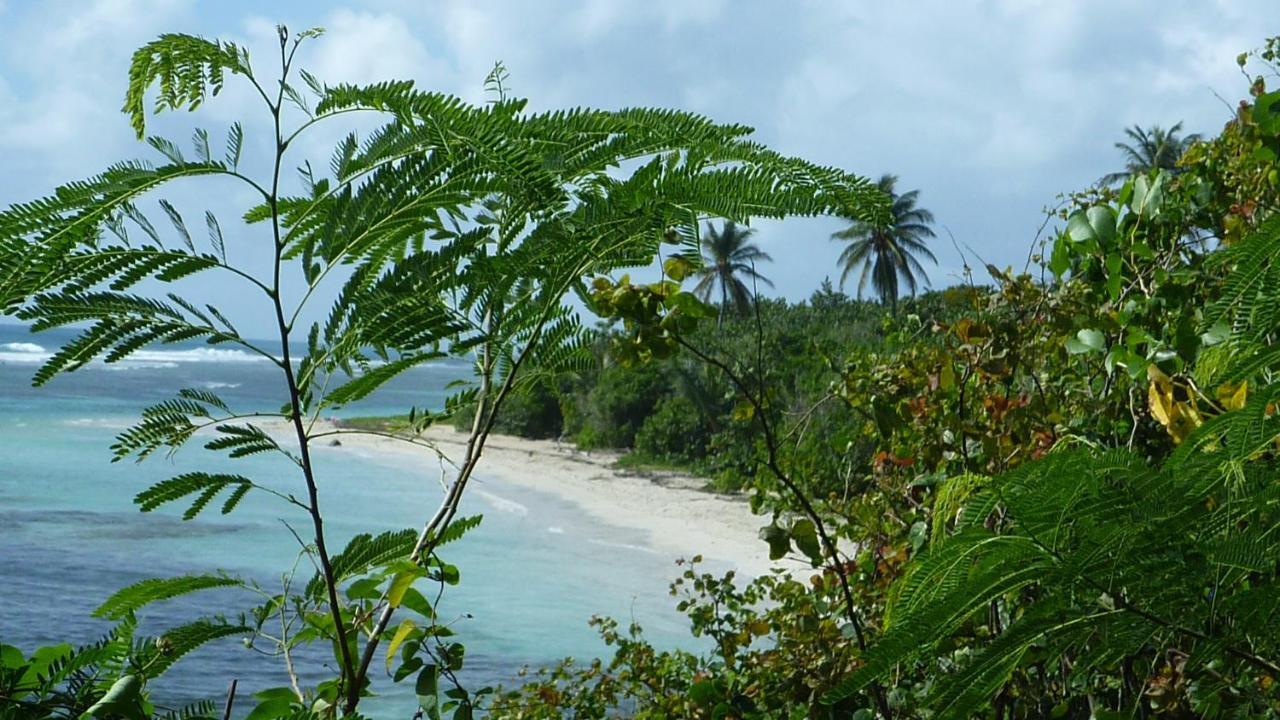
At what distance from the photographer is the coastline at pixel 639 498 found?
21.0 m

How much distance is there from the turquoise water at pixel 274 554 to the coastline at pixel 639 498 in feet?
2.13

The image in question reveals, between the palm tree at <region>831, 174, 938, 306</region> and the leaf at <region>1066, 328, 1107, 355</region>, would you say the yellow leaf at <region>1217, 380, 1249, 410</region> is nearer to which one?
the leaf at <region>1066, 328, 1107, 355</region>

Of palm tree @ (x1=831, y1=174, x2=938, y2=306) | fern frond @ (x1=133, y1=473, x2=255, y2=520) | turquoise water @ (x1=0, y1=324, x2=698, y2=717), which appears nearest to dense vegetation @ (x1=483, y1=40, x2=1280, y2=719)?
fern frond @ (x1=133, y1=473, x2=255, y2=520)

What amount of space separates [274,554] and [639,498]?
28.1 feet

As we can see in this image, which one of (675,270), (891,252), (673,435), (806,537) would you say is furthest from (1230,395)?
(891,252)

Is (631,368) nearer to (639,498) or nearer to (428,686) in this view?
(428,686)

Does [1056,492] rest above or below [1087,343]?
below

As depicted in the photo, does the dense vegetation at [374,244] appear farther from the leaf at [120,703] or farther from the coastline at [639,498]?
the coastline at [639,498]

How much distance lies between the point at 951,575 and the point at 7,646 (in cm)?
84

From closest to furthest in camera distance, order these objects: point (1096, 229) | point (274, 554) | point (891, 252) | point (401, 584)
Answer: point (401, 584) → point (1096, 229) → point (274, 554) → point (891, 252)

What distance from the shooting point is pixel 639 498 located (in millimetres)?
26703

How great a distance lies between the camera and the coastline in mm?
20969

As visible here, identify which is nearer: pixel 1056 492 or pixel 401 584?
pixel 1056 492

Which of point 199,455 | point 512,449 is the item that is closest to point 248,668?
point 512,449
